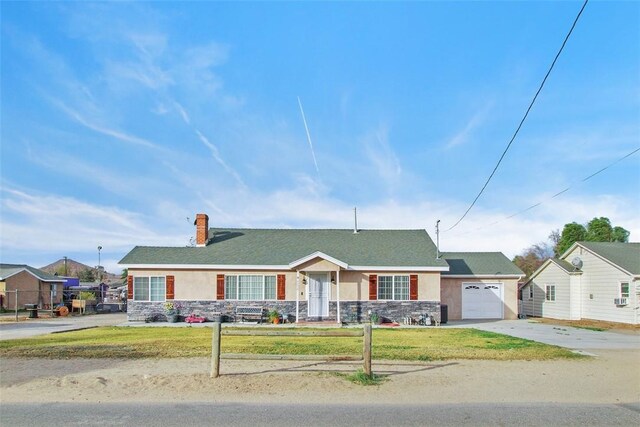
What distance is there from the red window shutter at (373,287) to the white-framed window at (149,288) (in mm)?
9619

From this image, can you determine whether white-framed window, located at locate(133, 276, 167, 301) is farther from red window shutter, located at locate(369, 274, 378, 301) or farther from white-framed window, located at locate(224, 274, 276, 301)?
red window shutter, located at locate(369, 274, 378, 301)

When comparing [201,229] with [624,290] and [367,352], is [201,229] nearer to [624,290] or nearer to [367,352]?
[367,352]

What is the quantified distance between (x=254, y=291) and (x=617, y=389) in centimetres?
1758

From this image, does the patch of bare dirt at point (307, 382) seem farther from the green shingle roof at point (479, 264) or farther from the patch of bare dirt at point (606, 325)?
the green shingle roof at point (479, 264)

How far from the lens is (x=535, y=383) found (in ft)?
30.8

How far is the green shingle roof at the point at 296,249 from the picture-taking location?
24.6 m

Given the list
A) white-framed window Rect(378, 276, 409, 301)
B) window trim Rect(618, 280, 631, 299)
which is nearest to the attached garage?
white-framed window Rect(378, 276, 409, 301)

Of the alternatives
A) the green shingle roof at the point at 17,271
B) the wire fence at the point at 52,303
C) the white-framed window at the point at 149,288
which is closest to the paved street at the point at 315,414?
the white-framed window at the point at 149,288

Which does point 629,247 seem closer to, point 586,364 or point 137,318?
point 586,364

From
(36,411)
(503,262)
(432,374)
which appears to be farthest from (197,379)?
(503,262)

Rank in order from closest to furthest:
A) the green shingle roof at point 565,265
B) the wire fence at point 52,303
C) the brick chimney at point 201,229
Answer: the brick chimney at point 201,229, the green shingle roof at point 565,265, the wire fence at point 52,303

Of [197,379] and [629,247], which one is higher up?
[629,247]

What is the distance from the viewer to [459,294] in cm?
2769

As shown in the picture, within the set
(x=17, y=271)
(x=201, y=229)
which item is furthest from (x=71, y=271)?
(x=201, y=229)
